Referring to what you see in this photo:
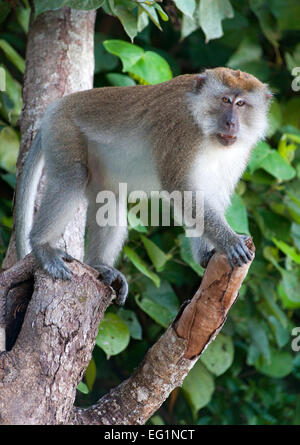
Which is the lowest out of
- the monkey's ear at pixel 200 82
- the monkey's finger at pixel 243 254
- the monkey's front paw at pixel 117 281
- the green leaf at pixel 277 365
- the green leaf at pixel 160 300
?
the green leaf at pixel 277 365

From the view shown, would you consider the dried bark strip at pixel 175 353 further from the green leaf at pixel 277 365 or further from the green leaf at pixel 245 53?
the green leaf at pixel 245 53

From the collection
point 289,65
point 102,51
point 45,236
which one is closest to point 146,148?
point 45,236

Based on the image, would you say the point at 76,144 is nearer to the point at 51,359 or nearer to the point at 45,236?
the point at 45,236

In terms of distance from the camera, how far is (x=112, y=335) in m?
6.08

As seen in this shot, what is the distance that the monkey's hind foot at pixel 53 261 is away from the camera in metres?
4.64

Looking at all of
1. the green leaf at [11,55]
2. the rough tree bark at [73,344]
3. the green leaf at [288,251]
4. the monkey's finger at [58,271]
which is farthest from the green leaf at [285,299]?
the green leaf at [11,55]

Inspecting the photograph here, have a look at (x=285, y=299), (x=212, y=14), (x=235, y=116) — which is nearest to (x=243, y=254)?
(x=235, y=116)

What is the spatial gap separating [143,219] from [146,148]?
4.81 ft

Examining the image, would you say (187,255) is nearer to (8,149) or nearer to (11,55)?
(8,149)

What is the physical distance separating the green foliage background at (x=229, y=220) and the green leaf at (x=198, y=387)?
11 mm

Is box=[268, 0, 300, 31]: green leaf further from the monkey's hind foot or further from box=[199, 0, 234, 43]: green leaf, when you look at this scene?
the monkey's hind foot

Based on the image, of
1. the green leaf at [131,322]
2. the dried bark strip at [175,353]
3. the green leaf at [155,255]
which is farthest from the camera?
the green leaf at [131,322]

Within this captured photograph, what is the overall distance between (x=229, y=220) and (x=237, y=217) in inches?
4.2

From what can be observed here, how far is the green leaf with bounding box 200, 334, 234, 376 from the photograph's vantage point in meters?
6.88
